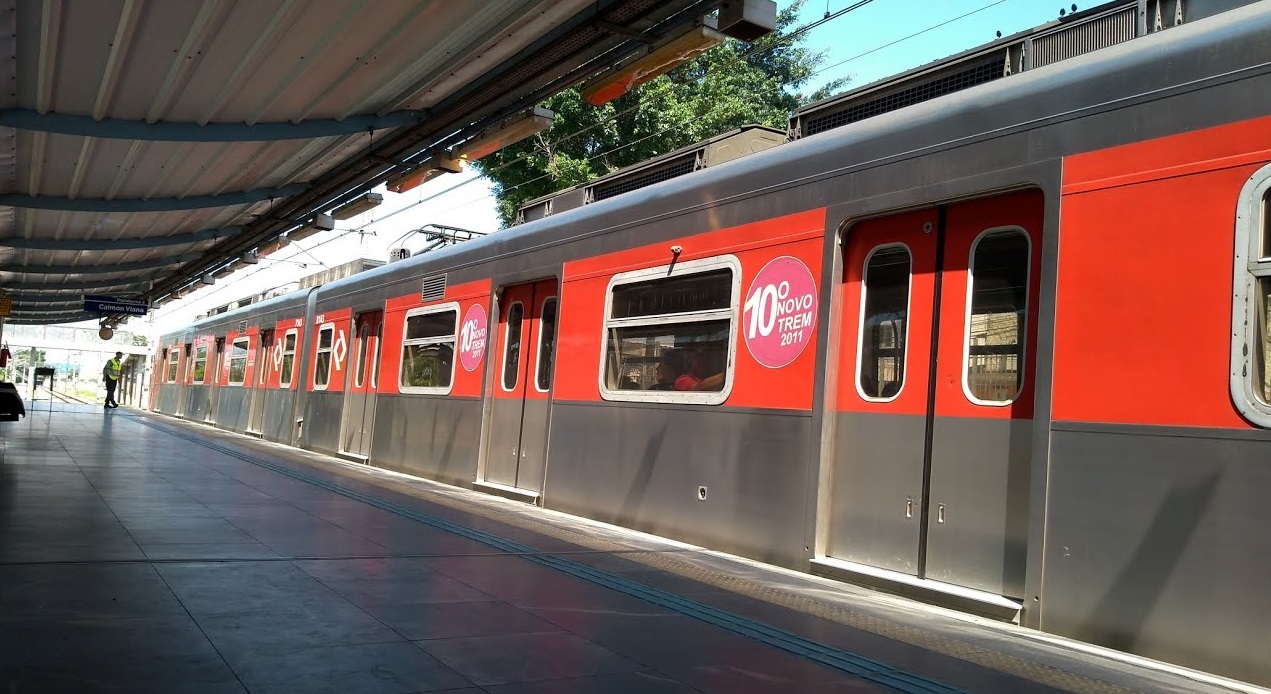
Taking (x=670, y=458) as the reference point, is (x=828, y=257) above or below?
above

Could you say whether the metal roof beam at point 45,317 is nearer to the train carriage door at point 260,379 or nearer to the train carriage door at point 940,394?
the train carriage door at point 260,379

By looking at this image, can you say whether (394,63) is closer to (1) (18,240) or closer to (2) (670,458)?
(2) (670,458)

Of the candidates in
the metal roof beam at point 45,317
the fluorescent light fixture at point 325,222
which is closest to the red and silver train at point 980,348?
the fluorescent light fixture at point 325,222

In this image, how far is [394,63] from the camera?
7.67m

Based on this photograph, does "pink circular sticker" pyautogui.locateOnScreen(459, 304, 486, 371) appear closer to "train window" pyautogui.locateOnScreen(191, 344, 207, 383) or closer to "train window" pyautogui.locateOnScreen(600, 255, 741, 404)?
"train window" pyautogui.locateOnScreen(600, 255, 741, 404)

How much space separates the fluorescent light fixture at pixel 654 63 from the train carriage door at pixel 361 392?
24.6 feet

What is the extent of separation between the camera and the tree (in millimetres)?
21703

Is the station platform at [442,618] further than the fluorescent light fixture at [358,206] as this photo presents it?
No

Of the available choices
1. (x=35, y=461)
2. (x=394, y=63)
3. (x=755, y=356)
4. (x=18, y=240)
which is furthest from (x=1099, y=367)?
(x=18, y=240)

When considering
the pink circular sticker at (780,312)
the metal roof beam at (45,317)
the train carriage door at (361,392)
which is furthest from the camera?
the metal roof beam at (45,317)

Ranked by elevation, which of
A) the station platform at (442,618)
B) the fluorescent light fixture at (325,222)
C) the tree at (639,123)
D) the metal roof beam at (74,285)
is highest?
the tree at (639,123)

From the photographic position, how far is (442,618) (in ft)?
14.6

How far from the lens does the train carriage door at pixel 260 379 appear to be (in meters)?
19.1

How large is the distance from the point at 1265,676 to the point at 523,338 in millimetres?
7344
